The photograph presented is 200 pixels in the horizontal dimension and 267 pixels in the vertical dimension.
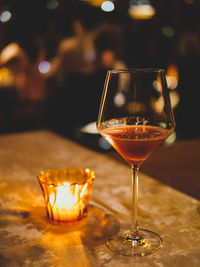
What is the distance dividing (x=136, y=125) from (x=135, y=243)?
251 millimetres

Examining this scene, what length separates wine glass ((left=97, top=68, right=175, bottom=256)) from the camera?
2.08ft

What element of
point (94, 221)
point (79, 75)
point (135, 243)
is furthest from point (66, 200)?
point (79, 75)

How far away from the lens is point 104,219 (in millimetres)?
738

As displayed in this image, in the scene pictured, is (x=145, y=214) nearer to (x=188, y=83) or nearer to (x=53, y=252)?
(x=53, y=252)

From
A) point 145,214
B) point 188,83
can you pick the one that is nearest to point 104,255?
point 145,214

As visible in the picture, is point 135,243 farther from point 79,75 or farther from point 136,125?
point 79,75

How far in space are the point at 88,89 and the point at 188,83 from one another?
188 cm

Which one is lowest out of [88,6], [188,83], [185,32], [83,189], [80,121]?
[83,189]

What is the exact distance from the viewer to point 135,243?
0.64m

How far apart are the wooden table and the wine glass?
4 cm

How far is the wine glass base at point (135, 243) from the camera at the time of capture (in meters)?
0.60

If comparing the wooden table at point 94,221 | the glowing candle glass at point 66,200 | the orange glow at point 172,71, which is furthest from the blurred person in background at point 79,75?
the glowing candle glass at point 66,200

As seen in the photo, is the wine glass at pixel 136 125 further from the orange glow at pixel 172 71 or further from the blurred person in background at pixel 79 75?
the orange glow at pixel 172 71

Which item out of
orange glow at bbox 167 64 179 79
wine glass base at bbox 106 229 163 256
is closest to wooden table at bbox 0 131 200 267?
wine glass base at bbox 106 229 163 256
